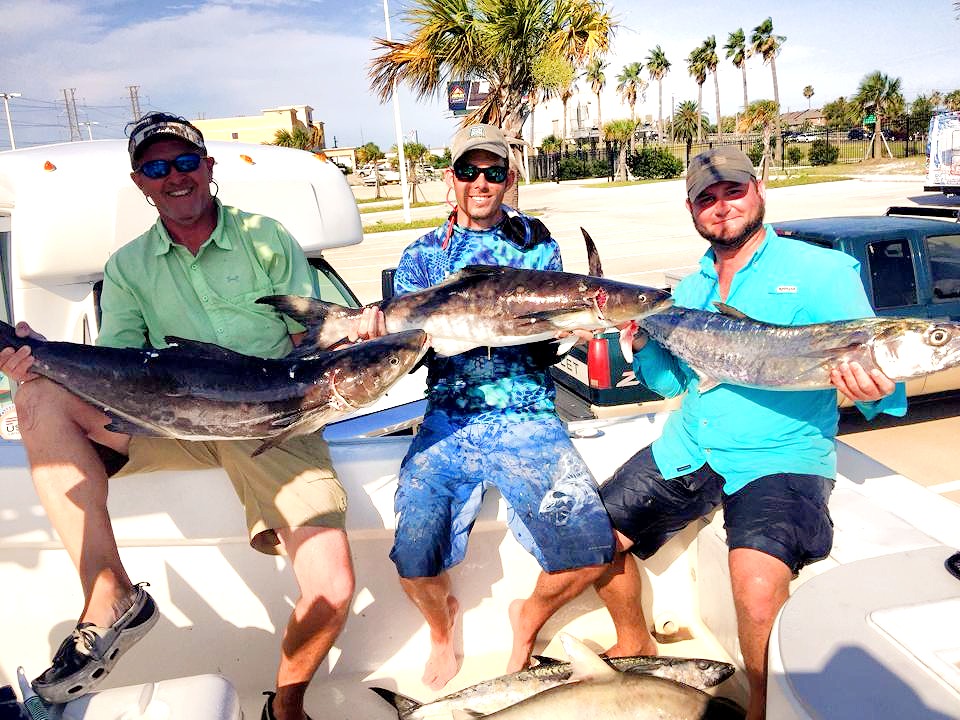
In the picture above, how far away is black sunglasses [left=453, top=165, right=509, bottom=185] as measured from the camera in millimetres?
3299

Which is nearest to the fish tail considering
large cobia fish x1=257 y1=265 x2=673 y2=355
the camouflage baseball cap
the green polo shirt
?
large cobia fish x1=257 y1=265 x2=673 y2=355

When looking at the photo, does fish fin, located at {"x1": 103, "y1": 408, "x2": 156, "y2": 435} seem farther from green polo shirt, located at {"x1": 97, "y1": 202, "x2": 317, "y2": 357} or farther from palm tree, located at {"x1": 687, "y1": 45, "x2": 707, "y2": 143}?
palm tree, located at {"x1": 687, "y1": 45, "x2": 707, "y2": 143}

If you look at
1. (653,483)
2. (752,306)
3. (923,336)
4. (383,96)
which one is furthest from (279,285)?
(383,96)

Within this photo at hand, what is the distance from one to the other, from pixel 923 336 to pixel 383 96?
40.7 ft

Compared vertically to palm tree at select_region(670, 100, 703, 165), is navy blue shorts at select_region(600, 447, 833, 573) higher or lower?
lower

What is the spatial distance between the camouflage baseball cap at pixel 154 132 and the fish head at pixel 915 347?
2901mm

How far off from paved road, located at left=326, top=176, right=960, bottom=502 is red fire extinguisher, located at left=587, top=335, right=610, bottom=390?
2.35 m

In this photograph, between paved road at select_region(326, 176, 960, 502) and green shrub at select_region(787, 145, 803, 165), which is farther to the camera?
green shrub at select_region(787, 145, 803, 165)

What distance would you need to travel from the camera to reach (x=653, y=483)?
3105mm

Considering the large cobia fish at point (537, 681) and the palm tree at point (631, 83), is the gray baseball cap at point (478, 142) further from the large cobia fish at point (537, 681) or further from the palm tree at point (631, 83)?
the palm tree at point (631, 83)

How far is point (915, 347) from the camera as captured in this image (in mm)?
2477

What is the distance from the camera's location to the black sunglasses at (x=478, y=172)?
3.30 metres

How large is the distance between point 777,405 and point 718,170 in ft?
3.35

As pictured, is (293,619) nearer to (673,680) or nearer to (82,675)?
(82,675)
